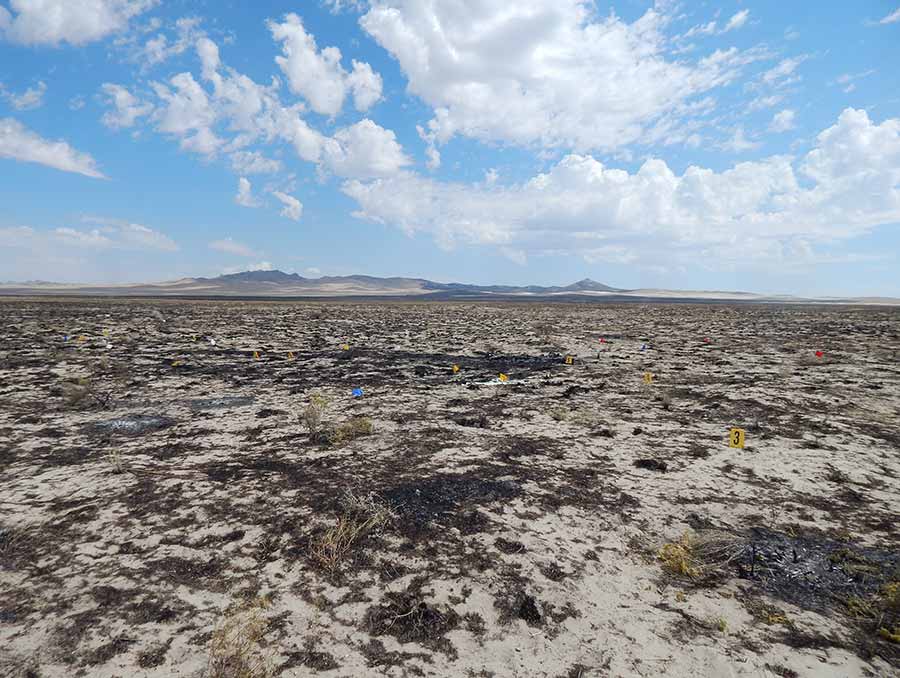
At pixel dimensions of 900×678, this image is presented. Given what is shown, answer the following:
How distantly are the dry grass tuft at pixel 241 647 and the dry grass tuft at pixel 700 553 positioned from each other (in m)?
2.99

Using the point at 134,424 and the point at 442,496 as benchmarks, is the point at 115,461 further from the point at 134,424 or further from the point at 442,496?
the point at 442,496

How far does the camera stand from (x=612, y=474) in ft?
18.0

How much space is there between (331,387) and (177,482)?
491 centimetres

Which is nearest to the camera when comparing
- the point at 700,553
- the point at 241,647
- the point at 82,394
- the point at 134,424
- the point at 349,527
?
the point at 241,647

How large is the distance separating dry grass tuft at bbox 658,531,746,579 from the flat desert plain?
2 cm

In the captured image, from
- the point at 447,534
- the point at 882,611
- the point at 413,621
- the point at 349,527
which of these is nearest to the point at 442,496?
the point at 447,534

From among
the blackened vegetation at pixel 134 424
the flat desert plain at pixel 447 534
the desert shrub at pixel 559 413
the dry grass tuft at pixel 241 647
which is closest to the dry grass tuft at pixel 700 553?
the flat desert plain at pixel 447 534

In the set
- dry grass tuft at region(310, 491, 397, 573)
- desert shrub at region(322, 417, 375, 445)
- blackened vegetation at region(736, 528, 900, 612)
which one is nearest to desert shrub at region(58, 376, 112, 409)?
desert shrub at region(322, 417, 375, 445)

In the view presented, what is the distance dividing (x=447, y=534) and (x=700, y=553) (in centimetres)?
210

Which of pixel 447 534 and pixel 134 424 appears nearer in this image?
pixel 447 534

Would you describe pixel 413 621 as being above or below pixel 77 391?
below

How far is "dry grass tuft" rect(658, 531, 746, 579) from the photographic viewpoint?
3.67 metres

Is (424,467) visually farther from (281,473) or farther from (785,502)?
(785,502)

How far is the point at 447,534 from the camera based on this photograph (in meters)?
4.12
